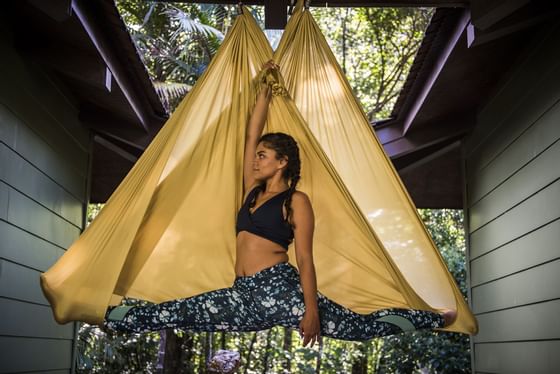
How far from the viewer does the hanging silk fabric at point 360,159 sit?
2873mm

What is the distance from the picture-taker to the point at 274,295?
2576mm

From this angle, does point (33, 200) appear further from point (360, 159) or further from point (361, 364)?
point (361, 364)

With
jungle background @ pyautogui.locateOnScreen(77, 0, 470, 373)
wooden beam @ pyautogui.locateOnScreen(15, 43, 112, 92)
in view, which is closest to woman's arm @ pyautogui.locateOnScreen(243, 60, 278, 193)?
wooden beam @ pyautogui.locateOnScreen(15, 43, 112, 92)

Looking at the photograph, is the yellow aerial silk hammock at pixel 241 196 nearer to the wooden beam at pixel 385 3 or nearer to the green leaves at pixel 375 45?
the wooden beam at pixel 385 3

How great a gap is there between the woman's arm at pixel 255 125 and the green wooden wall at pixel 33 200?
118cm

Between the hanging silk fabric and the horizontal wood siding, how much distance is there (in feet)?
2.29

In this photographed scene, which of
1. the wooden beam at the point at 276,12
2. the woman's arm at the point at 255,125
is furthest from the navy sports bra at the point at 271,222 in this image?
the wooden beam at the point at 276,12

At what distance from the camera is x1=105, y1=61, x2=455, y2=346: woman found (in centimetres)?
255

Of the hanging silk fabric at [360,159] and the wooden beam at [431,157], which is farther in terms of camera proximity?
the wooden beam at [431,157]

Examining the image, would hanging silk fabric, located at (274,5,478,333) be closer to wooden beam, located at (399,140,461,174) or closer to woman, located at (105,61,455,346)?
woman, located at (105,61,455,346)

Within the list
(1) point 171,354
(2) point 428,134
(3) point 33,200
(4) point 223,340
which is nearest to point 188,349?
(4) point 223,340

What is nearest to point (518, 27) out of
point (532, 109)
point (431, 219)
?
point (532, 109)

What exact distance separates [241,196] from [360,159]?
1.70 ft

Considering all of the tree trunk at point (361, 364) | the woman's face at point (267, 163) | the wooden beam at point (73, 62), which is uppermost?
the wooden beam at point (73, 62)
